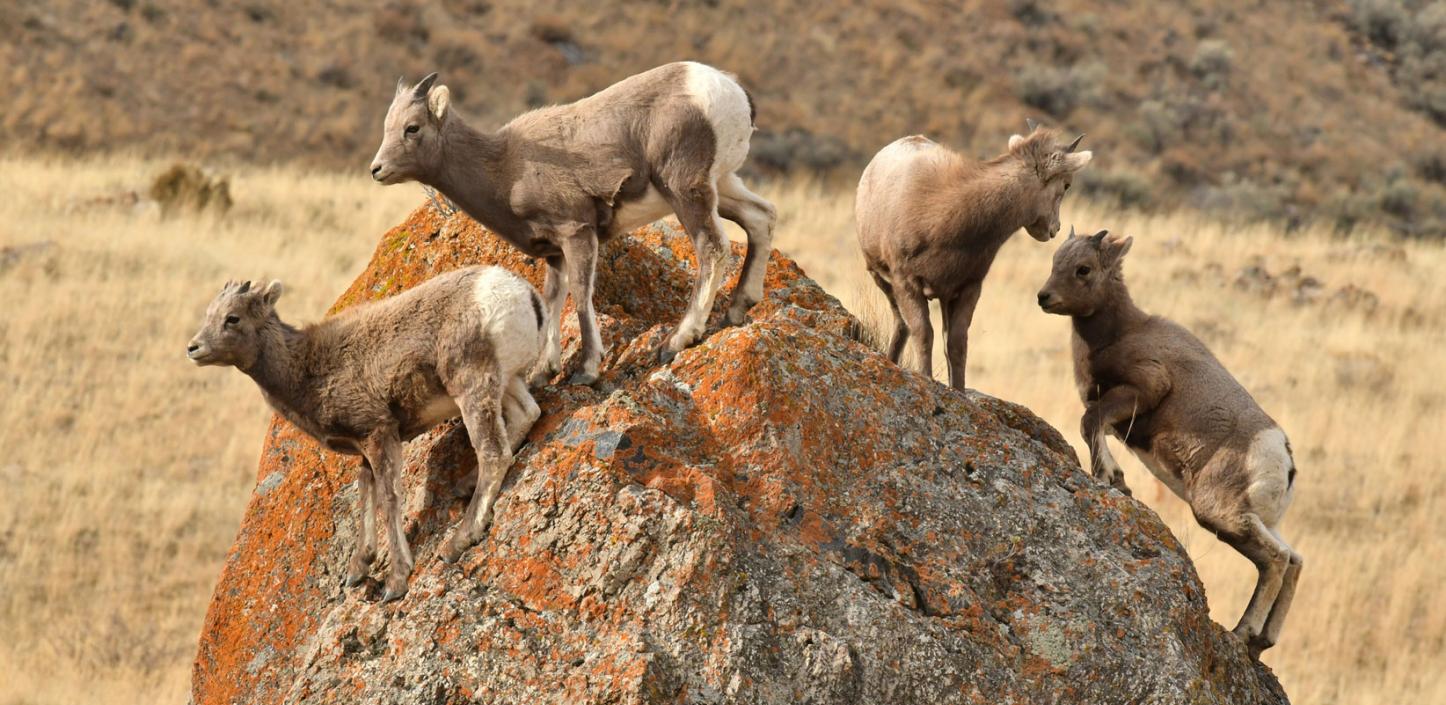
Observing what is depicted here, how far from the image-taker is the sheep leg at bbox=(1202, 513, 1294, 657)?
7641 mm

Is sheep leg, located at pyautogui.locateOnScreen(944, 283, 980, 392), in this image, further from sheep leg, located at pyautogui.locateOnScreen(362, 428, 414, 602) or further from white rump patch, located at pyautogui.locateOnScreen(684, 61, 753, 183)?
sheep leg, located at pyautogui.locateOnScreen(362, 428, 414, 602)

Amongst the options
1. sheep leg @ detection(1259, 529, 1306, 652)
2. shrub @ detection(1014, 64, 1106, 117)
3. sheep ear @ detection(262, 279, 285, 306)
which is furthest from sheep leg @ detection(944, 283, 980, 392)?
shrub @ detection(1014, 64, 1106, 117)

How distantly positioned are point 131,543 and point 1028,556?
11.4 m

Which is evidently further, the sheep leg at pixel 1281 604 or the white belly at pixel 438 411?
the sheep leg at pixel 1281 604

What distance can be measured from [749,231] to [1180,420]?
2.26 meters

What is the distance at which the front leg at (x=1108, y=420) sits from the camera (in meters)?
7.75

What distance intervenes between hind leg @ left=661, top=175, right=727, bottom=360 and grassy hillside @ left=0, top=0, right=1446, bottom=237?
28.6 meters

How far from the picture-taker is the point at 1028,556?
265 inches

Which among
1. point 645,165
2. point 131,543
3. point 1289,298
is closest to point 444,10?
point 1289,298

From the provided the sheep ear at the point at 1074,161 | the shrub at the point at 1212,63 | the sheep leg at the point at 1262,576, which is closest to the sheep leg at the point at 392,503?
the sheep ear at the point at 1074,161

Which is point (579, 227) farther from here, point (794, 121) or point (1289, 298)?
point (794, 121)

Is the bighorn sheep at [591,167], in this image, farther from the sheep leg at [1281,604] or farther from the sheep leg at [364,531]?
the sheep leg at [1281,604]

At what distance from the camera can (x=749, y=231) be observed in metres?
7.52

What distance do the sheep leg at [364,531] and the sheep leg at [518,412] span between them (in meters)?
0.64
